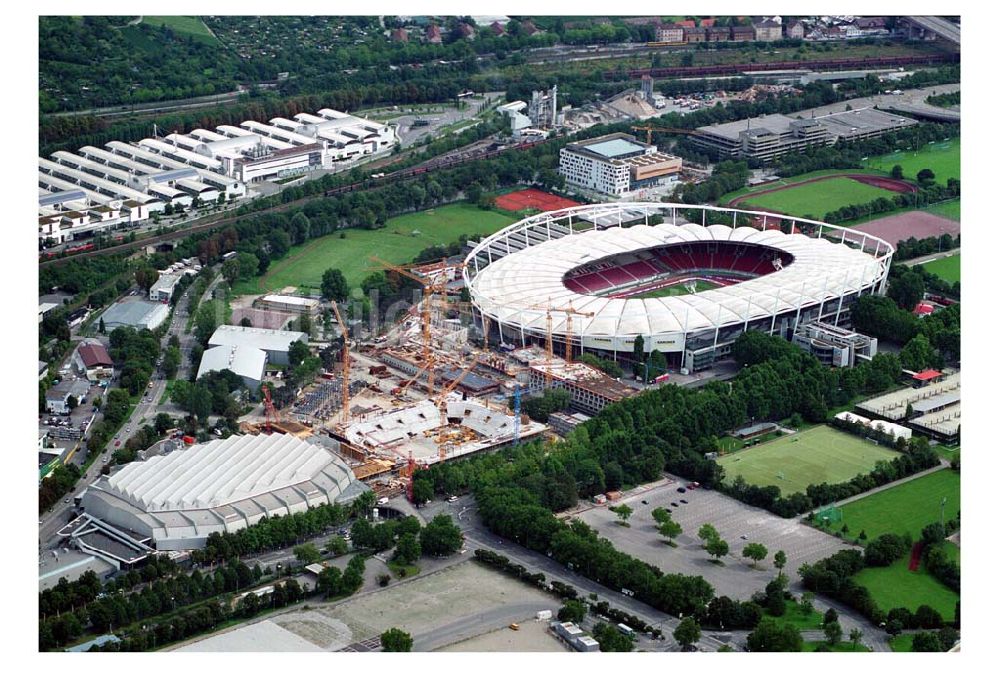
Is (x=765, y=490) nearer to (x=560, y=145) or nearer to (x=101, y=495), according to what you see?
(x=101, y=495)

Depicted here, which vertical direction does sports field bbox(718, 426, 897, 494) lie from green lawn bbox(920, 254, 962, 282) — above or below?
below

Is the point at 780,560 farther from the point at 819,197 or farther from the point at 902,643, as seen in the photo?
the point at 819,197

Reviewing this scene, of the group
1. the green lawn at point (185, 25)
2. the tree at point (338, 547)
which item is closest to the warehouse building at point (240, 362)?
the tree at point (338, 547)

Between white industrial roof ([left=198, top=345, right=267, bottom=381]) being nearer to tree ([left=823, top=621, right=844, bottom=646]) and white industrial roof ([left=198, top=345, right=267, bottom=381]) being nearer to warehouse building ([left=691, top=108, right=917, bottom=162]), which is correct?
tree ([left=823, top=621, right=844, bottom=646])

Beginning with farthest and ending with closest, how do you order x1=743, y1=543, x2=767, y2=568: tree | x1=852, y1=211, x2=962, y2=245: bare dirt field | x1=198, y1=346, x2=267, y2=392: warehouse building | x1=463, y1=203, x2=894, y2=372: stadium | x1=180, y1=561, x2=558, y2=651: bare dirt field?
x1=852, y1=211, x2=962, y2=245: bare dirt field, x1=463, y1=203, x2=894, y2=372: stadium, x1=198, y1=346, x2=267, y2=392: warehouse building, x1=743, y1=543, x2=767, y2=568: tree, x1=180, y1=561, x2=558, y2=651: bare dirt field

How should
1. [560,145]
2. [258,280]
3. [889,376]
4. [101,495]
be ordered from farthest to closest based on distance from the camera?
[560,145], [258,280], [889,376], [101,495]

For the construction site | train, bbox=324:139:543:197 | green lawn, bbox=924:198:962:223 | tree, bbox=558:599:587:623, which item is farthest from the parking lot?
train, bbox=324:139:543:197

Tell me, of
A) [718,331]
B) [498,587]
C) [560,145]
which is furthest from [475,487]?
[560,145]
